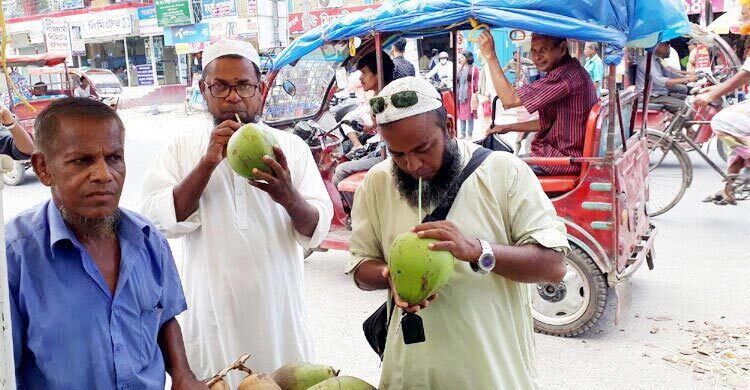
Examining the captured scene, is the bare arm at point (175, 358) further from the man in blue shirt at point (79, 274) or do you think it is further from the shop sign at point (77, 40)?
the shop sign at point (77, 40)

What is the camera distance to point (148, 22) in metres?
30.3

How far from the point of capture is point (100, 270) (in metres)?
1.60

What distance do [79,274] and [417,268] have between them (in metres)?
0.82

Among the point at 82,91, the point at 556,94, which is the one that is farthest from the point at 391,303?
the point at 82,91

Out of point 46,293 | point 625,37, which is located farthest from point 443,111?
point 625,37

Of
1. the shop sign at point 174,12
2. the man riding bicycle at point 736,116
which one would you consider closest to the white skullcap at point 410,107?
the man riding bicycle at point 736,116

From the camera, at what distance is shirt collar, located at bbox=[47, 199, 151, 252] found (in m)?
1.52

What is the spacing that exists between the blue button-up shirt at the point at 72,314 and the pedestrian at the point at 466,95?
1166cm

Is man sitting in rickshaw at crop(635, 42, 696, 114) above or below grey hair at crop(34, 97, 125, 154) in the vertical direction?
below

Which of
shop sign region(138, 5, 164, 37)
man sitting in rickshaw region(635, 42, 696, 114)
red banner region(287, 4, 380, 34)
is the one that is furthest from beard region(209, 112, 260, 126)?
shop sign region(138, 5, 164, 37)

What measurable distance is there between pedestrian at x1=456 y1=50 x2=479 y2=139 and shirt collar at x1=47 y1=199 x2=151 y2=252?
11.5 metres

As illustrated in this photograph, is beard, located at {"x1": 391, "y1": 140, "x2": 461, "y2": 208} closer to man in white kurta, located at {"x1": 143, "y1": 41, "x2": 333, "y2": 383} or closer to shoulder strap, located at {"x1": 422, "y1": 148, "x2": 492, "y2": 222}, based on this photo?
shoulder strap, located at {"x1": 422, "y1": 148, "x2": 492, "y2": 222}

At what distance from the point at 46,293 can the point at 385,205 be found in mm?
897

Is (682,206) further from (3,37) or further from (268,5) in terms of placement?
(268,5)
